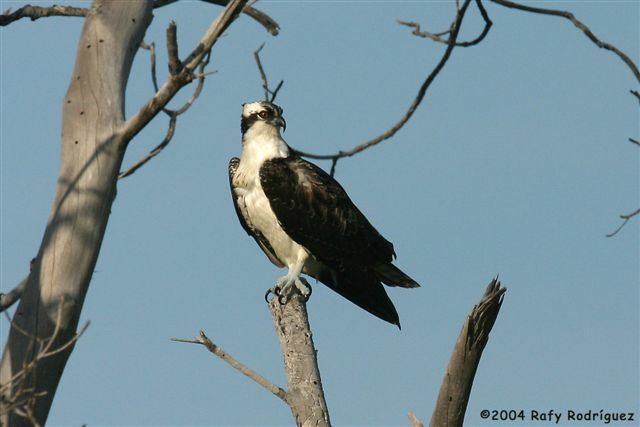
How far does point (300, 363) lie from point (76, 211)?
6.73ft

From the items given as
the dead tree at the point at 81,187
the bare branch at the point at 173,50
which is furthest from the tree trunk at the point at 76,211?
the bare branch at the point at 173,50

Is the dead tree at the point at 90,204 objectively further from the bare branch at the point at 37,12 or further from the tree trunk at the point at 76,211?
the bare branch at the point at 37,12

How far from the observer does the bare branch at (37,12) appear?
24.1ft

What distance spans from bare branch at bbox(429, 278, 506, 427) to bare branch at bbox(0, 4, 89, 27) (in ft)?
12.0

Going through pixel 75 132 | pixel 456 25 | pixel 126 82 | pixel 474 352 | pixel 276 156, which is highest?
pixel 276 156

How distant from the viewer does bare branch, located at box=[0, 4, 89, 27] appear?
734 centimetres

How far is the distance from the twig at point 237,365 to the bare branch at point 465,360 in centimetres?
124

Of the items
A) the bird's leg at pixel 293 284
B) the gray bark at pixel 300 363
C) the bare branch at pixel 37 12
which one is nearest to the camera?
the gray bark at pixel 300 363

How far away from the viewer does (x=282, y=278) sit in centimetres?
830

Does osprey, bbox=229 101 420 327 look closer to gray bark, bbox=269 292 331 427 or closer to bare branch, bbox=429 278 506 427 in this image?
gray bark, bbox=269 292 331 427

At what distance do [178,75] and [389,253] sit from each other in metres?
4.01

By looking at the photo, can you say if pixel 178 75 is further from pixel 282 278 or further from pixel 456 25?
pixel 282 278

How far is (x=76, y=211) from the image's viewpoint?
558 cm

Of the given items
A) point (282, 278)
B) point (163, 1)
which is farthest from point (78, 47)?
point (282, 278)
